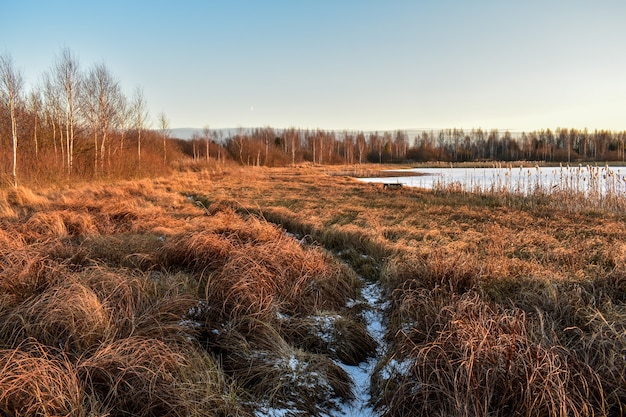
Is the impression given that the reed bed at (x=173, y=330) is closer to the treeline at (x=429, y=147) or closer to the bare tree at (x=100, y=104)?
the bare tree at (x=100, y=104)

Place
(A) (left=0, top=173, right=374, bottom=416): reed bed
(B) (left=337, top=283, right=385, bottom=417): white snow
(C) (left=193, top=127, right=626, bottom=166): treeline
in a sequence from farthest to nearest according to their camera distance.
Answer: (C) (left=193, top=127, right=626, bottom=166): treeline → (B) (left=337, top=283, right=385, bottom=417): white snow → (A) (left=0, top=173, right=374, bottom=416): reed bed

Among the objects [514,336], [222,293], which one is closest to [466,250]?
[514,336]

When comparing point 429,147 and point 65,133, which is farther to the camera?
point 429,147

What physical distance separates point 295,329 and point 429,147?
87764 millimetres

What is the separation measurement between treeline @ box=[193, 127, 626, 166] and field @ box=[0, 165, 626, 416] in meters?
53.5

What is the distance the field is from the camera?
2318 millimetres

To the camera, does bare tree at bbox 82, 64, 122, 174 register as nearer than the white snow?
No

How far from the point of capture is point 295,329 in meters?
3.45

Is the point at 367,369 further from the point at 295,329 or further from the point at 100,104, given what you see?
the point at 100,104

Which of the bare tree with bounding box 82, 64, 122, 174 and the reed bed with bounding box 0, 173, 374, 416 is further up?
the bare tree with bounding box 82, 64, 122, 174

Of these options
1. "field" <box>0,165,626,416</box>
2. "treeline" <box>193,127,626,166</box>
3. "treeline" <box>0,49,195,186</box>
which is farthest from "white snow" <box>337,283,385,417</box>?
"treeline" <box>193,127,626,166</box>

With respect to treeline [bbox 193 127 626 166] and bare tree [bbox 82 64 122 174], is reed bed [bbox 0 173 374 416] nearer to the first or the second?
bare tree [bbox 82 64 122 174]

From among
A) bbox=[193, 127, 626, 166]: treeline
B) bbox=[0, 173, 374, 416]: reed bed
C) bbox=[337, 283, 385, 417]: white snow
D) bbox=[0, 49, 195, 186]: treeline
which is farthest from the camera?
bbox=[193, 127, 626, 166]: treeline

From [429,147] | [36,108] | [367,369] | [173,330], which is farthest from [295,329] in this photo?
[429,147]
